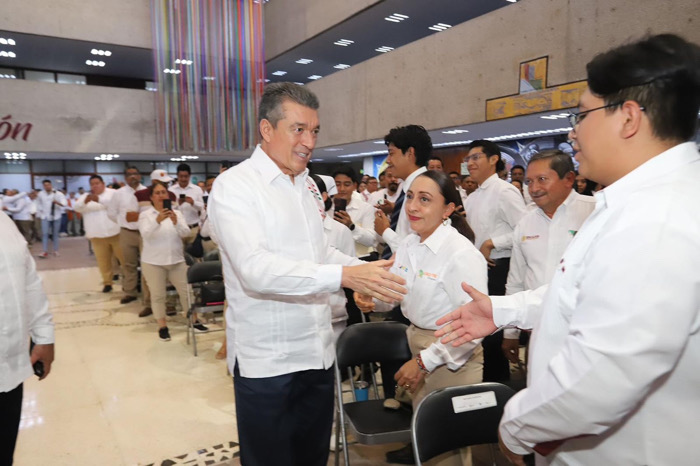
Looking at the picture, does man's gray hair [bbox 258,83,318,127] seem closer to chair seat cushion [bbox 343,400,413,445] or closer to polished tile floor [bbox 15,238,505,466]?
chair seat cushion [bbox 343,400,413,445]

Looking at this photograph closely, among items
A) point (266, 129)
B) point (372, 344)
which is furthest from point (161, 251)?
point (266, 129)

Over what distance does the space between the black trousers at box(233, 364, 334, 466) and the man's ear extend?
931 millimetres

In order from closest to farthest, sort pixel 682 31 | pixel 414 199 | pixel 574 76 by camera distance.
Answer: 1. pixel 414 199
2. pixel 682 31
3. pixel 574 76

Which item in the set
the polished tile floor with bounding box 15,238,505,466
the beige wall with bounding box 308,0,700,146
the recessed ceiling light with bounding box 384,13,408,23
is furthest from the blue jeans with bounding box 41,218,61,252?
the recessed ceiling light with bounding box 384,13,408,23

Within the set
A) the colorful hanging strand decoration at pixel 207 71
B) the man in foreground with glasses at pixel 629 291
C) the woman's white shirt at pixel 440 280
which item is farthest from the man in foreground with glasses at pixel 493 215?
the colorful hanging strand decoration at pixel 207 71

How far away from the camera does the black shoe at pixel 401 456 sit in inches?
102

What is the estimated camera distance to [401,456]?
2.62 m

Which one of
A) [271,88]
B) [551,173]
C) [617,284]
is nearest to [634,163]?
[617,284]

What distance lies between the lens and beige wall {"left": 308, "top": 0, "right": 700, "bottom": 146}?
5.27 meters

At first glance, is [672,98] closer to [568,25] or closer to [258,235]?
[258,235]

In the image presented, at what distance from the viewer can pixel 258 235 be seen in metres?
1.56

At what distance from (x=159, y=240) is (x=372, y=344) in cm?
332

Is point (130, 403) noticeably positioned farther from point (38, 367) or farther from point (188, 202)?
point (188, 202)

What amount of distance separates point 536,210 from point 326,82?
925cm
